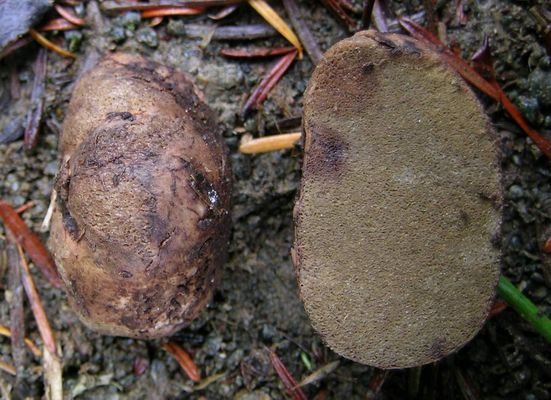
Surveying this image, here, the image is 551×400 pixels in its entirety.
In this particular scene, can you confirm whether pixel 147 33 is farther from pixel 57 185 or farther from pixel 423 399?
pixel 423 399

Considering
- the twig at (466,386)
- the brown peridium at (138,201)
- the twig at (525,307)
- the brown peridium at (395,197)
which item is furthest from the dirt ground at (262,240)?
the brown peridium at (395,197)

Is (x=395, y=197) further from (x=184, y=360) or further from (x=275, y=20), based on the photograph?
(x=184, y=360)

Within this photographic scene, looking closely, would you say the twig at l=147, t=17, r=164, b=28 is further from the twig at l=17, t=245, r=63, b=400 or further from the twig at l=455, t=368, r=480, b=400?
the twig at l=455, t=368, r=480, b=400

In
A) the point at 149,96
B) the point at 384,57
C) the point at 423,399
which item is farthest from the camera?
the point at 423,399

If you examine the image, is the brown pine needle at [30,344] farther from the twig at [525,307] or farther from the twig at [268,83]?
the twig at [525,307]

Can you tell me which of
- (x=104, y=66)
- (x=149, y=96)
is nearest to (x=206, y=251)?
(x=149, y=96)

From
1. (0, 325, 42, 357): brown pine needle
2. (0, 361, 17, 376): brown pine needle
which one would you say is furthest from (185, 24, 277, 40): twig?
(0, 361, 17, 376): brown pine needle
